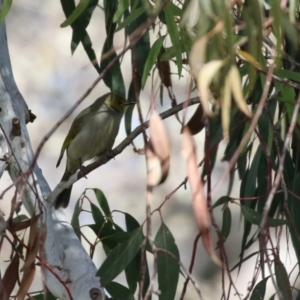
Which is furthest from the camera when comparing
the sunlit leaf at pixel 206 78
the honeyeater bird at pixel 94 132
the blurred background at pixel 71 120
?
the blurred background at pixel 71 120

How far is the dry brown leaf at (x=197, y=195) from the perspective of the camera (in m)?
0.74

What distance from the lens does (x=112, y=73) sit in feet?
6.45

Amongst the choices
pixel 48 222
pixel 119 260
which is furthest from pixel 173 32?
pixel 48 222

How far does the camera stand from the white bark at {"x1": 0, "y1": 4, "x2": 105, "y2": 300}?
5.29 feet

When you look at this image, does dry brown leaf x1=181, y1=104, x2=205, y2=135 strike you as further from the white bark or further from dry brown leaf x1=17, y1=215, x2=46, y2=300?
the white bark

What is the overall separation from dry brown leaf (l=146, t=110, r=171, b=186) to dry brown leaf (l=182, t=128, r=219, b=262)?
0.02 m

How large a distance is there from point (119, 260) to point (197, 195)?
858mm

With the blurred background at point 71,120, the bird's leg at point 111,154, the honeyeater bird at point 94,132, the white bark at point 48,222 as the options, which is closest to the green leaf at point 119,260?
the white bark at point 48,222

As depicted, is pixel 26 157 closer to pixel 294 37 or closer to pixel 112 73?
pixel 112 73

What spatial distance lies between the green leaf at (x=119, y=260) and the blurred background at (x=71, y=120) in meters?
1.86

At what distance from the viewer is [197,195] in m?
0.75

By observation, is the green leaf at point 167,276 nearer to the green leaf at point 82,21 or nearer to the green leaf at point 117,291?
the green leaf at point 117,291

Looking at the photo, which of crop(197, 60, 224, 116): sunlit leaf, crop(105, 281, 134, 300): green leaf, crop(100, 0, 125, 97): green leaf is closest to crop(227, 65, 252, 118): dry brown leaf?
crop(197, 60, 224, 116): sunlit leaf

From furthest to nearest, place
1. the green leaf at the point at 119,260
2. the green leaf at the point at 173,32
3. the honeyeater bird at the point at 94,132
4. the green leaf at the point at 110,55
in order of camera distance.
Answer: the honeyeater bird at the point at 94,132 < the green leaf at the point at 110,55 < the green leaf at the point at 119,260 < the green leaf at the point at 173,32
